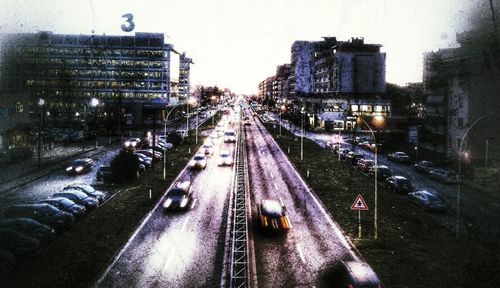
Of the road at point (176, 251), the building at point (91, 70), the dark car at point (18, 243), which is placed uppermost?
the building at point (91, 70)

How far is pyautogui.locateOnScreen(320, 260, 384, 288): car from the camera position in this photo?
1367 centimetres

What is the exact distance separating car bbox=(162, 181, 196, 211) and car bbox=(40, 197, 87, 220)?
5.45 metres

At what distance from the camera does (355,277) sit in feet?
45.8

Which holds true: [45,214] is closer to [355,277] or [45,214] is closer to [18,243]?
[18,243]

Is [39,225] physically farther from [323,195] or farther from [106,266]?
[323,195]

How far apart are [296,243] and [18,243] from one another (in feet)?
46.4

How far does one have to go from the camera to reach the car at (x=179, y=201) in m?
26.6

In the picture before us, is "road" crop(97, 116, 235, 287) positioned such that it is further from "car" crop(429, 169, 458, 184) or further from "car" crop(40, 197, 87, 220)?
"car" crop(429, 169, 458, 184)

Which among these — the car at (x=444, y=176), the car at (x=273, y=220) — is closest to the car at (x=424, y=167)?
the car at (x=444, y=176)

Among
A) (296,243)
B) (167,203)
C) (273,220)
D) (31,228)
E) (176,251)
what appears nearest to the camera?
(176,251)

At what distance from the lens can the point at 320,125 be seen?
102250 millimetres

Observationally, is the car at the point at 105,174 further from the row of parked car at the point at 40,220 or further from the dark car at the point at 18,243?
the dark car at the point at 18,243

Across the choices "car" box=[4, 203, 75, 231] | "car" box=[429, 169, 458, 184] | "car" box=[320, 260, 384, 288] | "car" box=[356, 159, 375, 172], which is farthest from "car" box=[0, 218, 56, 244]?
"car" box=[429, 169, 458, 184]

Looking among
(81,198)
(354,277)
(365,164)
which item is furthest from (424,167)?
(81,198)
